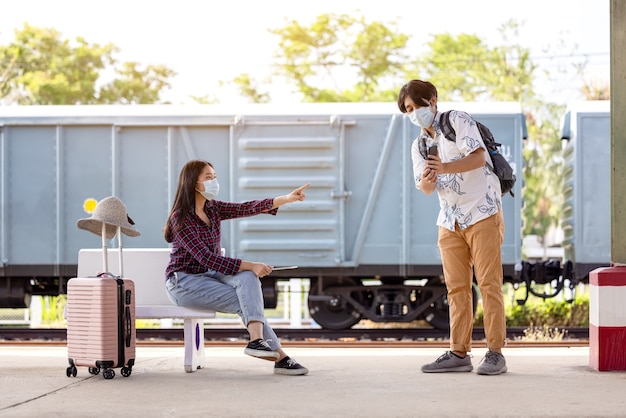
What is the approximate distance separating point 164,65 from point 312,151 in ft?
67.8

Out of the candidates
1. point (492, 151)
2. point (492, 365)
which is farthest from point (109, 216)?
point (492, 365)

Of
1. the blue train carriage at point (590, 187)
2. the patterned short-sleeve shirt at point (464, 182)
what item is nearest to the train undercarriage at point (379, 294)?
the blue train carriage at point (590, 187)

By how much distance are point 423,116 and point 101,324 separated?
2403 millimetres

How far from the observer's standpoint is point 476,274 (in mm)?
6145

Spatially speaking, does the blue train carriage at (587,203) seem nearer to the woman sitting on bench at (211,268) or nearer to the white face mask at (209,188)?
the woman sitting on bench at (211,268)

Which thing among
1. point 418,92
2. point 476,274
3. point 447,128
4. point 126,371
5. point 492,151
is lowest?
point 126,371

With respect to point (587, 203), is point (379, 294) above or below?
below

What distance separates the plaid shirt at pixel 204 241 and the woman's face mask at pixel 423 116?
1.13 m

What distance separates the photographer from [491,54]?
31375mm

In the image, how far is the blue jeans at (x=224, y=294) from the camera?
6059mm

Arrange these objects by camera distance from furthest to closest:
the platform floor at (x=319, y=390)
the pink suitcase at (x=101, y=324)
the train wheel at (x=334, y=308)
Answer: the train wheel at (x=334, y=308)
the pink suitcase at (x=101, y=324)
the platform floor at (x=319, y=390)

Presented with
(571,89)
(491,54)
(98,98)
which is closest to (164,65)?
(98,98)

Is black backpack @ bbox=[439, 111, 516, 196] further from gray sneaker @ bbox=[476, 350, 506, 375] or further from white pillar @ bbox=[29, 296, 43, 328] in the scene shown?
white pillar @ bbox=[29, 296, 43, 328]

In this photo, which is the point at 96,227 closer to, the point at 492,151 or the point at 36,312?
the point at 492,151
